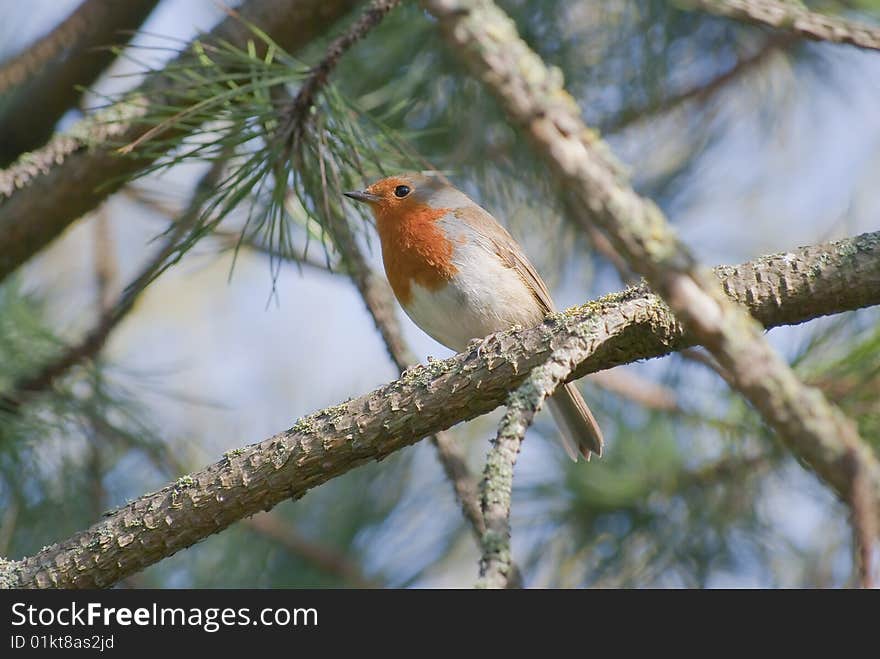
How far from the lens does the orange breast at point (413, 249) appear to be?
13.7 feet

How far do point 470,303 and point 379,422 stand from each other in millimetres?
1556

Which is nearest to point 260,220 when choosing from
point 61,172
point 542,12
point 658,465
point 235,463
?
point 61,172

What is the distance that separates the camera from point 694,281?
1.50m

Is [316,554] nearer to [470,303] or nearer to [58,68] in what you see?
[470,303]

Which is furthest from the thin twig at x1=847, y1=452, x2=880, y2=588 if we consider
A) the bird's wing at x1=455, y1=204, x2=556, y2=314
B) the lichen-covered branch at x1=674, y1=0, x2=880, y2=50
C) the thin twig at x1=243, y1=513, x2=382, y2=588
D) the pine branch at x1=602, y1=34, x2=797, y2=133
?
the thin twig at x1=243, y1=513, x2=382, y2=588

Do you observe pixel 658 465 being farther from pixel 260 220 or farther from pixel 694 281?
pixel 694 281

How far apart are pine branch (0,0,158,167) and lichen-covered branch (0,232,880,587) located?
208cm

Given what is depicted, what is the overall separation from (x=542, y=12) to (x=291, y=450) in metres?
3.02

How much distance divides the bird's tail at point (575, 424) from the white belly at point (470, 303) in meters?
0.41

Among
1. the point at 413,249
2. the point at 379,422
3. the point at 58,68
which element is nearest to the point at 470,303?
the point at 413,249

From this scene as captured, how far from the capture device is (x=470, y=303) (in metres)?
4.16

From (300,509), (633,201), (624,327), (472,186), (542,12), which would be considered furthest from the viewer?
(300,509)

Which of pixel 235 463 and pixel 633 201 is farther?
pixel 235 463

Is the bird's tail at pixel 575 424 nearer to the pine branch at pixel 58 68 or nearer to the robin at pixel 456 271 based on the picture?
the robin at pixel 456 271
